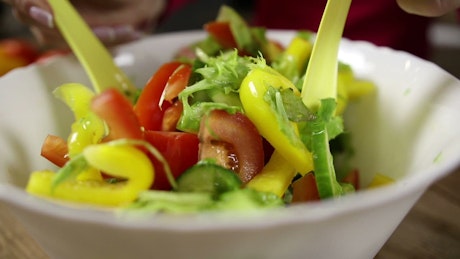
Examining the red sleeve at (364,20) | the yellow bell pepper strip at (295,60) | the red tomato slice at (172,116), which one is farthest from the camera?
the red sleeve at (364,20)

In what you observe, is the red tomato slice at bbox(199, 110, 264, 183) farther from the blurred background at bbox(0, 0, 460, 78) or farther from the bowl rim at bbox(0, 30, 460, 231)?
the blurred background at bbox(0, 0, 460, 78)

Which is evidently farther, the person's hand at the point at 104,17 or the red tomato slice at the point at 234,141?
the person's hand at the point at 104,17

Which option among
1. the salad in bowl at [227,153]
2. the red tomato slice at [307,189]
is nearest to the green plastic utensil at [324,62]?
the salad in bowl at [227,153]

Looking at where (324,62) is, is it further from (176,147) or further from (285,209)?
(285,209)

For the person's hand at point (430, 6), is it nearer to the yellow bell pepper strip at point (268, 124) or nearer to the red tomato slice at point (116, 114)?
the yellow bell pepper strip at point (268, 124)

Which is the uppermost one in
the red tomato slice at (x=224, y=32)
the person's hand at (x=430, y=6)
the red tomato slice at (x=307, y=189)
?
the person's hand at (x=430, y=6)

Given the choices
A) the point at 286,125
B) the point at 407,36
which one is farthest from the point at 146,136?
the point at 407,36

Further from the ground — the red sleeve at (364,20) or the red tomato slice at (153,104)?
the red tomato slice at (153,104)
